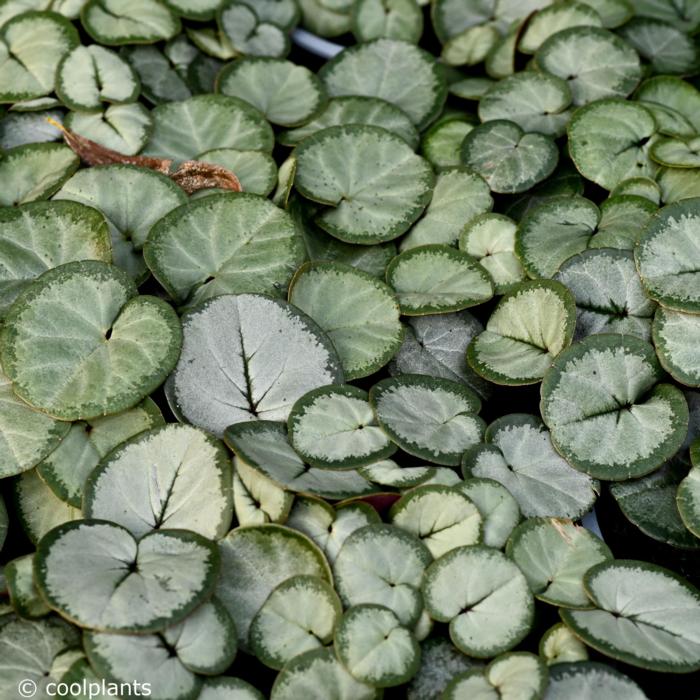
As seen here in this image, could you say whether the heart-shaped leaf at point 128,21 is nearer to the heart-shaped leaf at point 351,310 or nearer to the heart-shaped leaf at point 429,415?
the heart-shaped leaf at point 351,310

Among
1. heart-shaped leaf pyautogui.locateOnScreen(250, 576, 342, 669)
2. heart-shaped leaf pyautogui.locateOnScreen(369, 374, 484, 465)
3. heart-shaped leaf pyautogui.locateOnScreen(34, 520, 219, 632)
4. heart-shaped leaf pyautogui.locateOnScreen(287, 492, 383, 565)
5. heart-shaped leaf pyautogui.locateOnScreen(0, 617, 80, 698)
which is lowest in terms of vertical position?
heart-shaped leaf pyautogui.locateOnScreen(0, 617, 80, 698)

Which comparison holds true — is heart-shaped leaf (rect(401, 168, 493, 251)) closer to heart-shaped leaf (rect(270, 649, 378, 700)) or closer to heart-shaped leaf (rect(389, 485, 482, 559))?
heart-shaped leaf (rect(389, 485, 482, 559))

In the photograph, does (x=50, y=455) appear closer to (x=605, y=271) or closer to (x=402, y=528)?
(x=402, y=528)

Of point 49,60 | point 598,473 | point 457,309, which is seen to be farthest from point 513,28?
point 598,473

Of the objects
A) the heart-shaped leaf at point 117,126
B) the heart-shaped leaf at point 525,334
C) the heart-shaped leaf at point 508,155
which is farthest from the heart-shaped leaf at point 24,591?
the heart-shaped leaf at point 508,155

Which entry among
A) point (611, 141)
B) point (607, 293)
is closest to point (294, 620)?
point (607, 293)

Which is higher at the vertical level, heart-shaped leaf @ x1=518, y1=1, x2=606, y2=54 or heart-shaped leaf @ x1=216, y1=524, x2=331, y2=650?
heart-shaped leaf @ x1=518, y1=1, x2=606, y2=54

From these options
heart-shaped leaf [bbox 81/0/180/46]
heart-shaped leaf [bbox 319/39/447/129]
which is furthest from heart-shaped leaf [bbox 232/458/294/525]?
heart-shaped leaf [bbox 81/0/180/46]
